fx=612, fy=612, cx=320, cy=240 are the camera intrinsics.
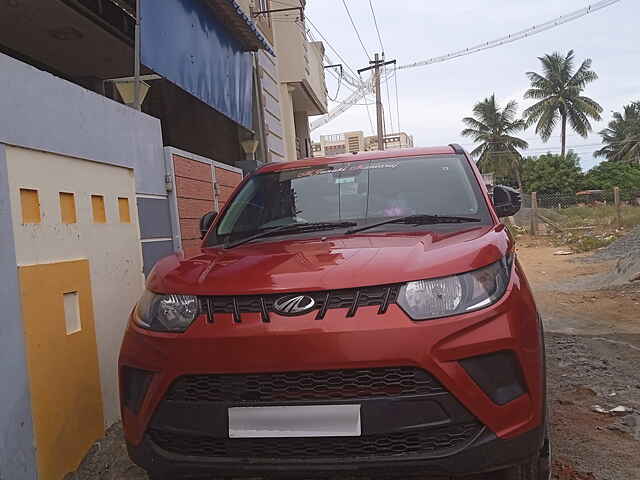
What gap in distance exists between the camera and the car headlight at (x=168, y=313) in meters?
2.29

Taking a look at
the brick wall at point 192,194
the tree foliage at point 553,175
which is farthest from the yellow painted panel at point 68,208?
the tree foliage at point 553,175

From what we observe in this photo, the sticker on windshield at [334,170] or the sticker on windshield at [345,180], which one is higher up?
the sticker on windshield at [334,170]

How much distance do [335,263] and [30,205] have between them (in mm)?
1753

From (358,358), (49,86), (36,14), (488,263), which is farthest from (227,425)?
(36,14)

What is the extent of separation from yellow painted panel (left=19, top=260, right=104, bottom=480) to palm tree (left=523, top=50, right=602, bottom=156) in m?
51.9

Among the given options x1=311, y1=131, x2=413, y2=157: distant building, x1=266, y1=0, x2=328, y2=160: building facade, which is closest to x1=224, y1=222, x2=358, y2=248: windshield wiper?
x1=266, y1=0, x2=328, y2=160: building facade

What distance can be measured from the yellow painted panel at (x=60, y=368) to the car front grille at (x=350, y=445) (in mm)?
1166

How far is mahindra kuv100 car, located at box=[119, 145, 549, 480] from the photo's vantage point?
2055 mm

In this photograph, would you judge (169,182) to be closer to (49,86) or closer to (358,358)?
(49,86)

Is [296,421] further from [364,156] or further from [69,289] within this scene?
[364,156]

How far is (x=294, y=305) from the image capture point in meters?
2.17

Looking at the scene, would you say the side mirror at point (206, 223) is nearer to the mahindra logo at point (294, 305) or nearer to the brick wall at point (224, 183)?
the mahindra logo at point (294, 305)

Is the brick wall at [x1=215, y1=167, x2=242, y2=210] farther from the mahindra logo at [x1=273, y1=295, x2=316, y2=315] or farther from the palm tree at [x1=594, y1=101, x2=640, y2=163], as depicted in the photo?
the palm tree at [x1=594, y1=101, x2=640, y2=163]

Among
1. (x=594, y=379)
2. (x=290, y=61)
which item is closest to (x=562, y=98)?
(x=290, y=61)
